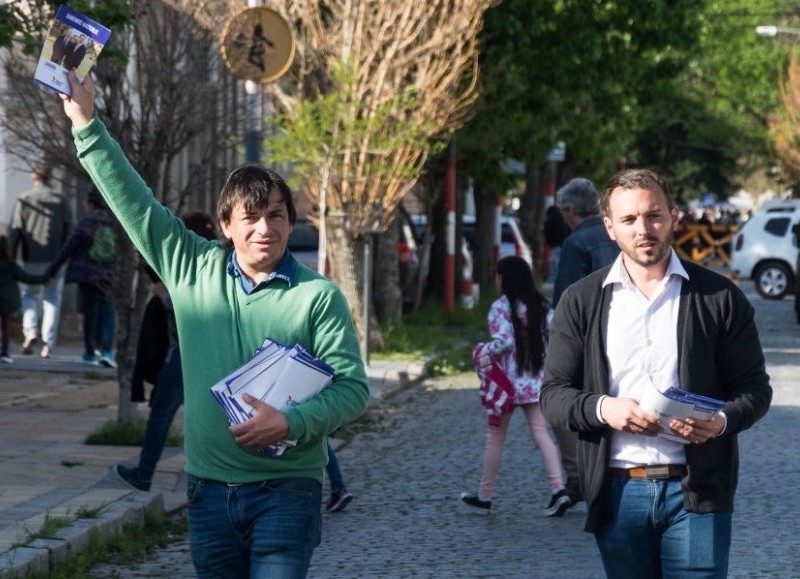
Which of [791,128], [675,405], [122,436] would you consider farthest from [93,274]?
[791,128]

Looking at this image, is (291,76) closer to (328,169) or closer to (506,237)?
(328,169)

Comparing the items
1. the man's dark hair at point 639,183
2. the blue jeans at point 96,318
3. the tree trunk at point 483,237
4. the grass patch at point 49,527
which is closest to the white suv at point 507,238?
the tree trunk at point 483,237

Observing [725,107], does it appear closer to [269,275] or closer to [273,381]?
[269,275]

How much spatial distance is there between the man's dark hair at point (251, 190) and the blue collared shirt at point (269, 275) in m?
0.11

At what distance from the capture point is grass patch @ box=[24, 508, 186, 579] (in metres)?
7.37

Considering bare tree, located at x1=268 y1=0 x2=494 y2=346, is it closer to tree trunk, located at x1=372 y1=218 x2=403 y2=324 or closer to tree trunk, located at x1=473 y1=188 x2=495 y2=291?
tree trunk, located at x1=372 y1=218 x2=403 y2=324

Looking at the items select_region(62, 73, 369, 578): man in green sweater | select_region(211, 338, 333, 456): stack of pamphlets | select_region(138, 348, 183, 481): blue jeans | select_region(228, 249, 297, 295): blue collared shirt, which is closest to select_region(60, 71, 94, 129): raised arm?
select_region(62, 73, 369, 578): man in green sweater

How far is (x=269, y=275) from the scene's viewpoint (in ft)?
14.5

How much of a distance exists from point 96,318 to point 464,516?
822 centimetres

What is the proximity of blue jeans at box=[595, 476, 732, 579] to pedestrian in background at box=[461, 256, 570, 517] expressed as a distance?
15.6ft

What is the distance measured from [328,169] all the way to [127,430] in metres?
6.41

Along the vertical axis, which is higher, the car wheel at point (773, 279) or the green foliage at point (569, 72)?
the green foliage at point (569, 72)

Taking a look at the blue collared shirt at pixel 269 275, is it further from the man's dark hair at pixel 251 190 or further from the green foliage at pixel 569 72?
the green foliage at pixel 569 72

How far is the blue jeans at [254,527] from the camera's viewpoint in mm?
4305
